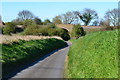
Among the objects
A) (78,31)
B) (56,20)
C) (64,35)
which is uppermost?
(56,20)

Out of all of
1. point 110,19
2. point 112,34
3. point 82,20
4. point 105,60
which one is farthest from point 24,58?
point 82,20

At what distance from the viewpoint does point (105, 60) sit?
45.3 feet

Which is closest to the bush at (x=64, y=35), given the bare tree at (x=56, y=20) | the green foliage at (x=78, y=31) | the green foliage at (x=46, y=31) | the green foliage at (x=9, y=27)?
the green foliage at (x=46, y=31)

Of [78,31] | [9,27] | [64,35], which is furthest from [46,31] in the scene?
[9,27]

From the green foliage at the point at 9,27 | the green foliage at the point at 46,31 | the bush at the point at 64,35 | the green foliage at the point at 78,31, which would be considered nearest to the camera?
the green foliage at the point at 9,27

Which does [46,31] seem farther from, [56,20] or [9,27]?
[56,20]

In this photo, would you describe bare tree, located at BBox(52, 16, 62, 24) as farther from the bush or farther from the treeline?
the bush

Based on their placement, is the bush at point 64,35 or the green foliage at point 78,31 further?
the bush at point 64,35

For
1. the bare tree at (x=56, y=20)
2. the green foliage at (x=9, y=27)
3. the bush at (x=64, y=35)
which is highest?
the bare tree at (x=56, y=20)

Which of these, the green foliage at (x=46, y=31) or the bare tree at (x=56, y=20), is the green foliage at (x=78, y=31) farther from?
the bare tree at (x=56, y=20)

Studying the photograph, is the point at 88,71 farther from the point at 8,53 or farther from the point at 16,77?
the point at 8,53

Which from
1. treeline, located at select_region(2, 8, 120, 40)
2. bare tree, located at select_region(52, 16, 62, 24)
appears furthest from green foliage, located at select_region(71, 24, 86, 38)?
bare tree, located at select_region(52, 16, 62, 24)

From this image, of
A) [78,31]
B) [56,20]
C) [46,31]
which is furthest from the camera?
[56,20]

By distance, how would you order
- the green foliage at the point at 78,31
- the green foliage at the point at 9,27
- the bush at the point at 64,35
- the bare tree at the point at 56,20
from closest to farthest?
the green foliage at the point at 9,27, the green foliage at the point at 78,31, the bush at the point at 64,35, the bare tree at the point at 56,20
